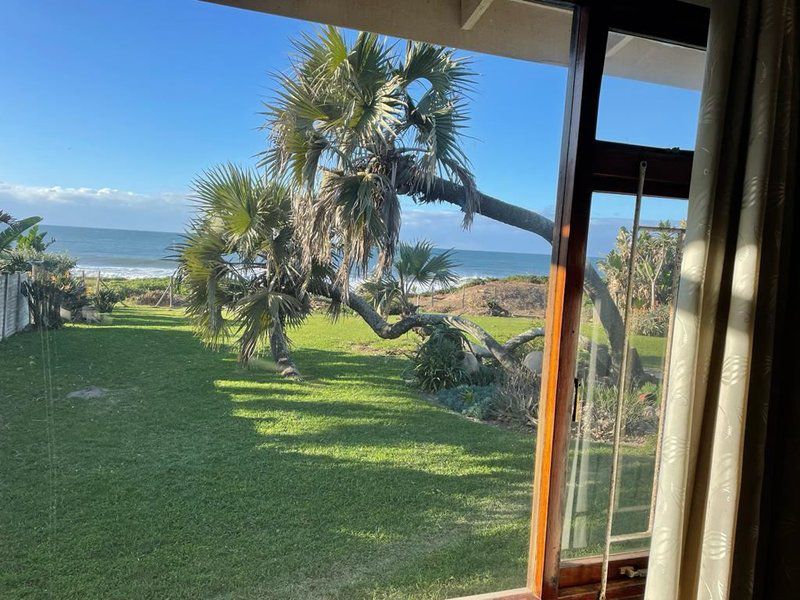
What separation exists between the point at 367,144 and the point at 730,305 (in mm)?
1231

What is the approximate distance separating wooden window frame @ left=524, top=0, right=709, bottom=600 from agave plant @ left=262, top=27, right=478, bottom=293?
0.59 m

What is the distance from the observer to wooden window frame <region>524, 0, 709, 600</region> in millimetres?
1220

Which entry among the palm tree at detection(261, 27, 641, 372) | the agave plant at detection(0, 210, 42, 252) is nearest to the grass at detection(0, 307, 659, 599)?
the agave plant at detection(0, 210, 42, 252)

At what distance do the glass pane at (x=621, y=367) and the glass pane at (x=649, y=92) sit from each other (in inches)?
7.4

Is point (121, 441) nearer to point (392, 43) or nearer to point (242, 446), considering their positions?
point (242, 446)

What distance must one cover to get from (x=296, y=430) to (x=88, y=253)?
89 cm

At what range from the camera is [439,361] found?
196 cm

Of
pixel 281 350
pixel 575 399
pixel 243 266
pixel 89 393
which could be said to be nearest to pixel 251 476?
pixel 281 350

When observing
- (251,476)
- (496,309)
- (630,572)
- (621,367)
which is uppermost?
(496,309)

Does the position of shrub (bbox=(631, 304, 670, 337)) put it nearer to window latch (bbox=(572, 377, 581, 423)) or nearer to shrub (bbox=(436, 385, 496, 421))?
window latch (bbox=(572, 377, 581, 423))

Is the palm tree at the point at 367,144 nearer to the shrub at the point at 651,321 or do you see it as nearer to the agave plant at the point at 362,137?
the agave plant at the point at 362,137

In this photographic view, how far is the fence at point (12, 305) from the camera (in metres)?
1.15

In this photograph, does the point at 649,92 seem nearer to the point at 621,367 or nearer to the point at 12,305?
the point at 621,367

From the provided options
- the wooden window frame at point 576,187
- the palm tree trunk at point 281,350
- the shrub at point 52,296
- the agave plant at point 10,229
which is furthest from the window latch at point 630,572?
the agave plant at point 10,229
